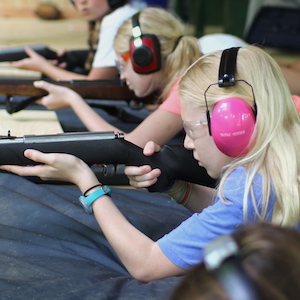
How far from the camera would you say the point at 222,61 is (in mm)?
1472

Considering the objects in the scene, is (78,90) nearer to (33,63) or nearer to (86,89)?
(86,89)

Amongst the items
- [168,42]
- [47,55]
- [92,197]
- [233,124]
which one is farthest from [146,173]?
[47,55]

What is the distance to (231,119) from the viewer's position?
142cm

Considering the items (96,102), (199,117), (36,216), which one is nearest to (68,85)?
(96,102)

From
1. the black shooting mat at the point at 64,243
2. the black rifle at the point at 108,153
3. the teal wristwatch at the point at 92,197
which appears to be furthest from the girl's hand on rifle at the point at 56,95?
the teal wristwatch at the point at 92,197

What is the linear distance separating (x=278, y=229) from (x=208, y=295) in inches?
6.2

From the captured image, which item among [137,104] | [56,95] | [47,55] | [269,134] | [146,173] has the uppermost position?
[269,134]

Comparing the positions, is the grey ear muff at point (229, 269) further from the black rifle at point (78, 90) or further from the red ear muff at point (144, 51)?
the black rifle at point (78, 90)

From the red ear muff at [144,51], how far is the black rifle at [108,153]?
2.45 feet

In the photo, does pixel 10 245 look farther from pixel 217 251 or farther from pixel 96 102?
pixel 96 102

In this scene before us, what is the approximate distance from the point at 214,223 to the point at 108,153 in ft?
1.82

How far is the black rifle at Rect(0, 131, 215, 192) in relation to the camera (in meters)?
1.75

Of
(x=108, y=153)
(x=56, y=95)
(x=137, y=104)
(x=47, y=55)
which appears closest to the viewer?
(x=108, y=153)

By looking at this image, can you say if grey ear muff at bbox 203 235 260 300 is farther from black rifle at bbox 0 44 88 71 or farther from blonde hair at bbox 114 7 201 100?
black rifle at bbox 0 44 88 71
